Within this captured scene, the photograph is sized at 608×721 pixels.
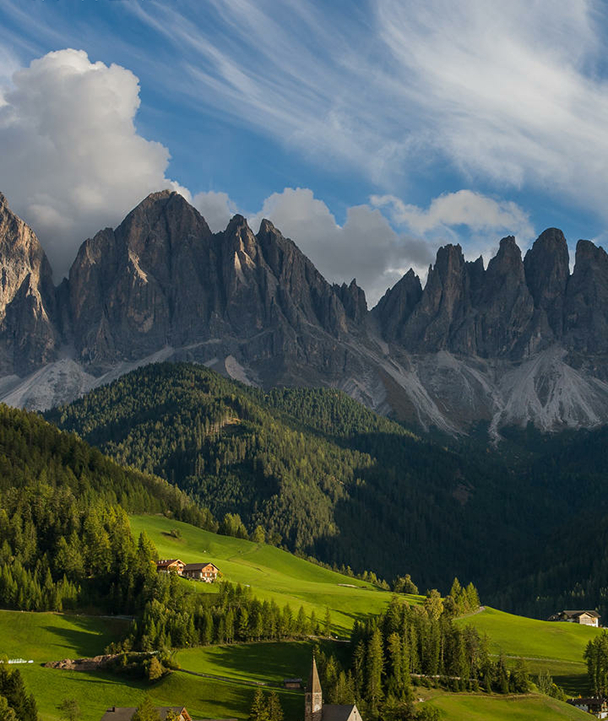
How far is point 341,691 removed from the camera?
10538 centimetres

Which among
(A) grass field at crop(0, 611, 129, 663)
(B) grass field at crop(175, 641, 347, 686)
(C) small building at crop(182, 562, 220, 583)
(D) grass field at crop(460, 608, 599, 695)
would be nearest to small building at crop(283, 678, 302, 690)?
(B) grass field at crop(175, 641, 347, 686)

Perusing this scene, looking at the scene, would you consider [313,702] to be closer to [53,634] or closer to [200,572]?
[53,634]

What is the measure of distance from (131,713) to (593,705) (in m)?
65.5

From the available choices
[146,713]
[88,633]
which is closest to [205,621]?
[88,633]

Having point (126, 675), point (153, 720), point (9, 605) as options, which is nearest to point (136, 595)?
point (9, 605)

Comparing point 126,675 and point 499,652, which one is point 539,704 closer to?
point 499,652

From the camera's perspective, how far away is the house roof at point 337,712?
3575 inches

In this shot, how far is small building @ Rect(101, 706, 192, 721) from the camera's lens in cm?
9031

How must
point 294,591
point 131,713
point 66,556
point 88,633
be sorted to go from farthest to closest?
point 294,591, point 66,556, point 88,633, point 131,713

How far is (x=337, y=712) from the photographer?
303 feet

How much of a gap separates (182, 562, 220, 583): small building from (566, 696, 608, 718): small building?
6132 cm

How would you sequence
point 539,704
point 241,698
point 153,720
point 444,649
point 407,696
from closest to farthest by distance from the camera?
point 153,720
point 241,698
point 407,696
point 539,704
point 444,649

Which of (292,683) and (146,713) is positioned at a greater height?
(292,683)

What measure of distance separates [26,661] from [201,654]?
68.8 feet
